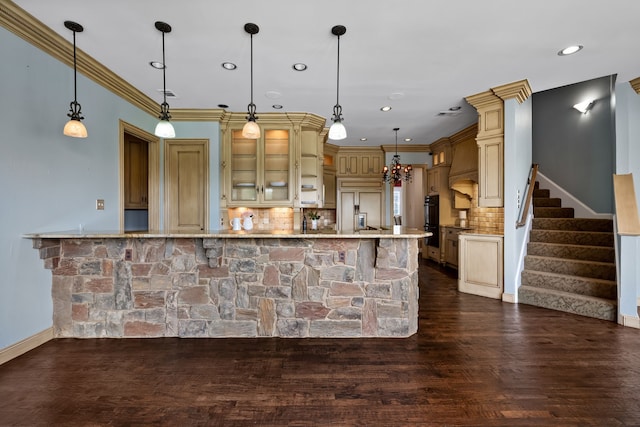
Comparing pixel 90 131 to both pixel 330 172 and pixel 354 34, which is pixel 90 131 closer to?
pixel 354 34

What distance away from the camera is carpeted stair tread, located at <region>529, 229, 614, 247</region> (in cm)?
404

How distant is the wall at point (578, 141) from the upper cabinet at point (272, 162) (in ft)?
13.9

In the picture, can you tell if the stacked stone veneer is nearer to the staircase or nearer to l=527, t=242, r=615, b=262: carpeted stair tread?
the staircase

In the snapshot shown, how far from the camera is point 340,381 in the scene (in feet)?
6.87

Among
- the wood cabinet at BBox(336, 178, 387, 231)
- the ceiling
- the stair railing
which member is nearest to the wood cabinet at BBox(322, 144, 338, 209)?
the wood cabinet at BBox(336, 178, 387, 231)

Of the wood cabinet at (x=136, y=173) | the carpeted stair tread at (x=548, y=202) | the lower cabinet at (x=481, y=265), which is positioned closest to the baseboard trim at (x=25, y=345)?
the wood cabinet at (x=136, y=173)

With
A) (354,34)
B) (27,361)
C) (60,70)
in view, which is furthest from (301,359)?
(60,70)

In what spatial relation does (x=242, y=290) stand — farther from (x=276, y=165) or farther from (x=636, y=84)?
(x=636, y=84)

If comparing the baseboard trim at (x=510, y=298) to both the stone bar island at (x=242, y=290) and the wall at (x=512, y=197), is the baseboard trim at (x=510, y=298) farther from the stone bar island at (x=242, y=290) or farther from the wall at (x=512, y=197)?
the stone bar island at (x=242, y=290)

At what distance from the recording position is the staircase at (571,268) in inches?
136

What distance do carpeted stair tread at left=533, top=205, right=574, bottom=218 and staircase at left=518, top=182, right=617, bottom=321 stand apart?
224 millimetres

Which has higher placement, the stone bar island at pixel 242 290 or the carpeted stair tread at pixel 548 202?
the carpeted stair tread at pixel 548 202

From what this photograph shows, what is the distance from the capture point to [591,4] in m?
2.33

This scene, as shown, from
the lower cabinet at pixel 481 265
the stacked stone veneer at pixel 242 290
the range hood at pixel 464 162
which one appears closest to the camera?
the stacked stone veneer at pixel 242 290
